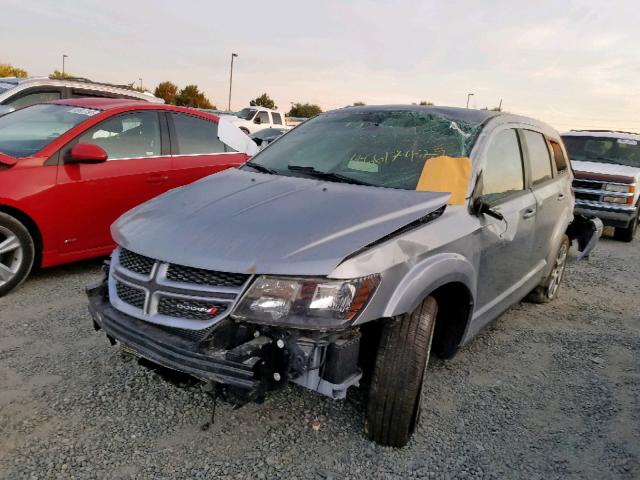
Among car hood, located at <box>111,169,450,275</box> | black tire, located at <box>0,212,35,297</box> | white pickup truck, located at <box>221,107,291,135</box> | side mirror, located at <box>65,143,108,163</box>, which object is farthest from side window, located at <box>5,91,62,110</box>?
white pickup truck, located at <box>221,107,291,135</box>

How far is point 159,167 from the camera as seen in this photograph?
507 centimetres

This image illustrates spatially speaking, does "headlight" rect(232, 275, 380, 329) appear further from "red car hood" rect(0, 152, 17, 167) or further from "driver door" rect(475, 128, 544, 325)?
"red car hood" rect(0, 152, 17, 167)

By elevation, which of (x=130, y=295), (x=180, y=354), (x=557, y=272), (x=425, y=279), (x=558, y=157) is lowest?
(x=557, y=272)

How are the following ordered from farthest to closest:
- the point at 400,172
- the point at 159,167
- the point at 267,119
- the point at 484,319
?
the point at 267,119 < the point at 159,167 < the point at 484,319 < the point at 400,172

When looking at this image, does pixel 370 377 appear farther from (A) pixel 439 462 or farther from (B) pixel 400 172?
(B) pixel 400 172

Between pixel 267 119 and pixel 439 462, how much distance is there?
67.6 ft

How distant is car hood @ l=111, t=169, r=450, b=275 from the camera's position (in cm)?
218

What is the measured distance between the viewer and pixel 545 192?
13.2ft

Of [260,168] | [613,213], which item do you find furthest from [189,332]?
[613,213]

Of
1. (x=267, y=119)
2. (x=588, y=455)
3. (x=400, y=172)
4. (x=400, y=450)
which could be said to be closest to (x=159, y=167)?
(x=400, y=172)

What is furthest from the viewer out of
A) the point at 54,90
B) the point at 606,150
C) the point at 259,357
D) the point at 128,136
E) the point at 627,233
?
the point at 606,150

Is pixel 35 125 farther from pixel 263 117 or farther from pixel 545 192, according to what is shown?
pixel 263 117

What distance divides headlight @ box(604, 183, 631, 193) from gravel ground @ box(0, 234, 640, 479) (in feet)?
18.4

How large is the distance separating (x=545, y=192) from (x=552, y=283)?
1.26m
